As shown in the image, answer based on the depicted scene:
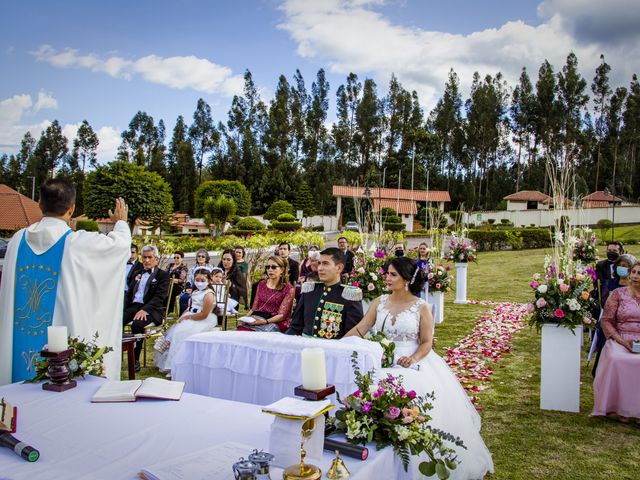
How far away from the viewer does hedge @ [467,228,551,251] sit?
103ft

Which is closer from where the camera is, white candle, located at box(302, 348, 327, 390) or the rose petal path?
white candle, located at box(302, 348, 327, 390)

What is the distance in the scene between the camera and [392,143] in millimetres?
72188

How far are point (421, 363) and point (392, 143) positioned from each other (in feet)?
228

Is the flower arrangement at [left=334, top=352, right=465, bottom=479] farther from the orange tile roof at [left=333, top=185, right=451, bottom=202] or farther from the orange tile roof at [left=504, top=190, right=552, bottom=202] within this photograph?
the orange tile roof at [left=504, top=190, right=552, bottom=202]

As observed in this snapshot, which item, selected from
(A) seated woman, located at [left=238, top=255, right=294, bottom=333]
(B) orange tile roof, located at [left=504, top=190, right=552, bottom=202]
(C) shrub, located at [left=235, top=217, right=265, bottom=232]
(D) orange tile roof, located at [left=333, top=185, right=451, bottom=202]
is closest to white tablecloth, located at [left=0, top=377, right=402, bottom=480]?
(A) seated woman, located at [left=238, top=255, right=294, bottom=333]

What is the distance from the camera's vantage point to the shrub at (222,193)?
175 ft

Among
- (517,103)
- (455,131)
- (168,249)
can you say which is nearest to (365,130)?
(455,131)

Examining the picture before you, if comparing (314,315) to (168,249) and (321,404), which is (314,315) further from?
(168,249)

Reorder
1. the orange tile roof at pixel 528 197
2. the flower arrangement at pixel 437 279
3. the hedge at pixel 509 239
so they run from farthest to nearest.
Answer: the orange tile roof at pixel 528 197, the hedge at pixel 509 239, the flower arrangement at pixel 437 279

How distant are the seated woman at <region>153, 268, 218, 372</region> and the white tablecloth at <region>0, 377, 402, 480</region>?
3.90 m

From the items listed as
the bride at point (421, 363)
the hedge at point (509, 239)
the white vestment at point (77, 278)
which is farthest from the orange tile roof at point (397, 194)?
the white vestment at point (77, 278)

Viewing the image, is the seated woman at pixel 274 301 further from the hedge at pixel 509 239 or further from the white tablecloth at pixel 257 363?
the hedge at pixel 509 239

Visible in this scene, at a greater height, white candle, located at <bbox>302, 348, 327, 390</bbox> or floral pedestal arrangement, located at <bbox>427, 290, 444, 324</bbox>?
white candle, located at <bbox>302, 348, 327, 390</bbox>

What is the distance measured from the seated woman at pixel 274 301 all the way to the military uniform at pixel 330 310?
3.84 ft
